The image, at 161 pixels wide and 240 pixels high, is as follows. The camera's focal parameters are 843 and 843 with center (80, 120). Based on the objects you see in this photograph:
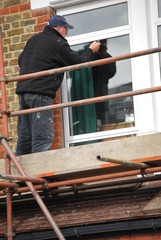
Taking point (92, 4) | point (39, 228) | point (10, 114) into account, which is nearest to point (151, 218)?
point (39, 228)

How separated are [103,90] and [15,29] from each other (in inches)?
60.1

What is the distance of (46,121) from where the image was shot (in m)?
10.3

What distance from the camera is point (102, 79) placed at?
11.4m

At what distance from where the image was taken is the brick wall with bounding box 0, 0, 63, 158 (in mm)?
11508

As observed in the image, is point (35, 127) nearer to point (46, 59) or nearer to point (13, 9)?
point (46, 59)

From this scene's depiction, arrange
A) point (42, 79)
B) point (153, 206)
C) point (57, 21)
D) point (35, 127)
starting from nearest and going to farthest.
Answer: point (153, 206)
point (35, 127)
point (42, 79)
point (57, 21)

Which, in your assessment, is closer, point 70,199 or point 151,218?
point 151,218

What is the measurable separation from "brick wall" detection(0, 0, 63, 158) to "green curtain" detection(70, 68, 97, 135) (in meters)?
0.80

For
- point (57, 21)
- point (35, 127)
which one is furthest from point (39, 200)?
point (57, 21)

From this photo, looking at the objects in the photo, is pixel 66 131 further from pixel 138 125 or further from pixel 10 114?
pixel 10 114

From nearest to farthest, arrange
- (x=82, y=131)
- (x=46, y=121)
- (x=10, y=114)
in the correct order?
1. (x=10, y=114)
2. (x=46, y=121)
3. (x=82, y=131)

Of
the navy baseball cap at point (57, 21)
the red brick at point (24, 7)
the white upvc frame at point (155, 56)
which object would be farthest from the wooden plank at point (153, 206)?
the red brick at point (24, 7)

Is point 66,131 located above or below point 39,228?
above

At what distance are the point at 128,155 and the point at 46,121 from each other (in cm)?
156
